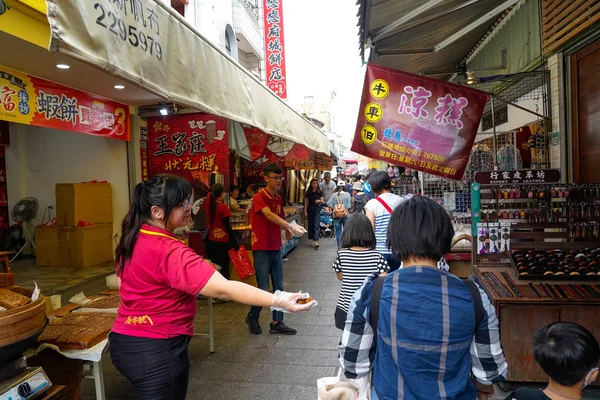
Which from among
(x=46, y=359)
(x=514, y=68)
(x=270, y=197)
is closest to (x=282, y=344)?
(x=270, y=197)

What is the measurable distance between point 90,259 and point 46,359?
630cm

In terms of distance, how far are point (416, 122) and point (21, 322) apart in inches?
172

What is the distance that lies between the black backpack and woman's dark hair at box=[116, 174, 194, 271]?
122 cm

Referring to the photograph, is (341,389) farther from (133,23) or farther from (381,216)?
(381,216)

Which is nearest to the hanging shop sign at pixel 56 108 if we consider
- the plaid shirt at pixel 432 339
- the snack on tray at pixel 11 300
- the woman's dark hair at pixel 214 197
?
the woman's dark hair at pixel 214 197

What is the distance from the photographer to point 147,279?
2221mm

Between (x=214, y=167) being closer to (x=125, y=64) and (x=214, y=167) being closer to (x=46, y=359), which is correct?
(x=46, y=359)

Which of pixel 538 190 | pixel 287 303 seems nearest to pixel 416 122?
pixel 538 190

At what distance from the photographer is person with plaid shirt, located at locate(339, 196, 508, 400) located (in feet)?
5.36

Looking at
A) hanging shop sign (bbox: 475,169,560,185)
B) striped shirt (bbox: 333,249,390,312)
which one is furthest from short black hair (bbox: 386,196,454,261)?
hanging shop sign (bbox: 475,169,560,185)

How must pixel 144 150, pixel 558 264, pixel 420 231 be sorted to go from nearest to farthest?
pixel 420 231 → pixel 558 264 → pixel 144 150

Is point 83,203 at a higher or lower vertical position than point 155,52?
lower

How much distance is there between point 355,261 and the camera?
3.72 meters

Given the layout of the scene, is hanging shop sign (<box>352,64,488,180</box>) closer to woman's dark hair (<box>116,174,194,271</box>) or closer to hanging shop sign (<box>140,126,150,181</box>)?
woman's dark hair (<box>116,174,194,271</box>)
